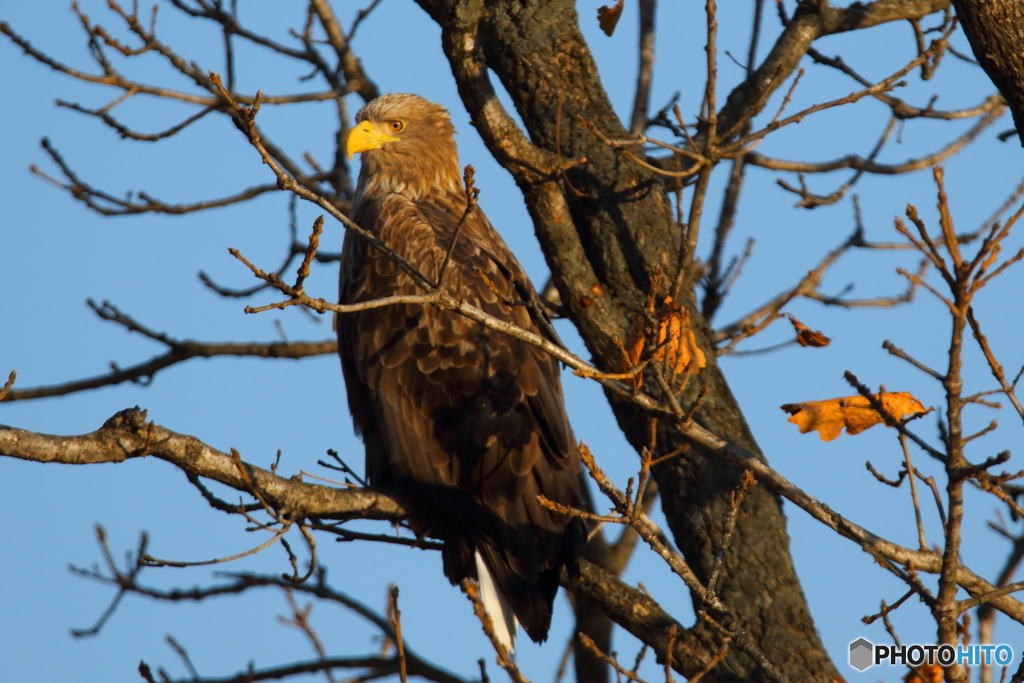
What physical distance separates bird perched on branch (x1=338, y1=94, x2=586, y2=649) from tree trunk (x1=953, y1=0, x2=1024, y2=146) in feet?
5.73

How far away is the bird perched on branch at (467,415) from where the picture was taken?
4258mm

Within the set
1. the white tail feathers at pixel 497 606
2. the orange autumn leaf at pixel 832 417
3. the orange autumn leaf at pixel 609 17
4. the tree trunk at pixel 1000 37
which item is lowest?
the white tail feathers at pixel 497 606

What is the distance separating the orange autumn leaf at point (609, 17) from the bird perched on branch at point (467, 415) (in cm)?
104

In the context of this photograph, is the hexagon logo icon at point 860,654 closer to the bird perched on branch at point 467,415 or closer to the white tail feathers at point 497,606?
the bird perched on branch at point 467,415

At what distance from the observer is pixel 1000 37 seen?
301 centimetres

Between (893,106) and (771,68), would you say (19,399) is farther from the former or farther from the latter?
(893,106)

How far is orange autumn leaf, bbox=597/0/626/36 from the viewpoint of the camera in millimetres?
4562

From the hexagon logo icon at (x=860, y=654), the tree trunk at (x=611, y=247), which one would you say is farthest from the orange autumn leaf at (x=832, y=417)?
the hexagon logo icon at (x=860, y=654)

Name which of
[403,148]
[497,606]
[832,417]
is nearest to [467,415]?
[497,606]

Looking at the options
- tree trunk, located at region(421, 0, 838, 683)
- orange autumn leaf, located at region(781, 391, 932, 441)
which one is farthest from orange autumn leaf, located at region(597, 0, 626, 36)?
orange autumn leaf, located at region(781, 391, 932, 441)

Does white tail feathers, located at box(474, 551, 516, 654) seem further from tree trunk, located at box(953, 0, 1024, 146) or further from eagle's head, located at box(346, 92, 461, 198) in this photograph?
tree trunk, located at box(953, 0, 1024, 146)

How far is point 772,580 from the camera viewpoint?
3.78 meters

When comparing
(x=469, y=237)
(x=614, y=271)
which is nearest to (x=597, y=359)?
(x=614, y=271)

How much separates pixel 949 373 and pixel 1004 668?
0.95m
